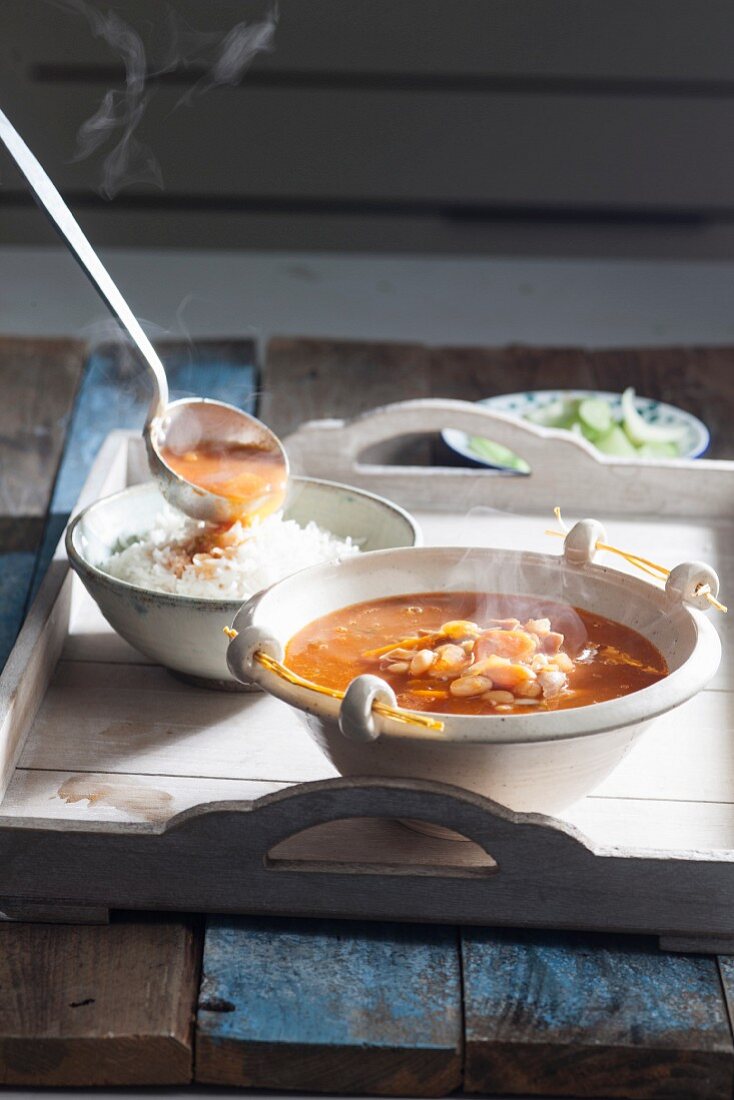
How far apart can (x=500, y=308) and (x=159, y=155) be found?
1.55 metres

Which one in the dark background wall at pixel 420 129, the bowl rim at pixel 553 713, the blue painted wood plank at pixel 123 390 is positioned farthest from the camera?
the dark background wall at pixel 420 129

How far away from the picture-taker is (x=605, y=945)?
1.21 meters

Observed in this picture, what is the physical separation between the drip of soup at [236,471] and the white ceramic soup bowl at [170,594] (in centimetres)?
8

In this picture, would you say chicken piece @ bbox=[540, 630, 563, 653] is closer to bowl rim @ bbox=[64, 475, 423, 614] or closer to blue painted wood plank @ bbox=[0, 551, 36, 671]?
bowl rim @ bbox=[64, 475, 423, 614]

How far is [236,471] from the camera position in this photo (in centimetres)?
173

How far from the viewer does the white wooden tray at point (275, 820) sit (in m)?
1.18

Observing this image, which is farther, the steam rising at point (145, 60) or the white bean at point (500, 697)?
the steam rising at point (145, 60)

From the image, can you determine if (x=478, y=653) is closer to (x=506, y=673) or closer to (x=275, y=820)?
(x=506, y=673)

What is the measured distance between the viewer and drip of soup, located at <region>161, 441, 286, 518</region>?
5.54ft

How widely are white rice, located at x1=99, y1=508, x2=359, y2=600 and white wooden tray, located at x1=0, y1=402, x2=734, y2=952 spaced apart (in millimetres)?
110

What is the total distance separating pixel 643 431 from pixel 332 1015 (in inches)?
64.5

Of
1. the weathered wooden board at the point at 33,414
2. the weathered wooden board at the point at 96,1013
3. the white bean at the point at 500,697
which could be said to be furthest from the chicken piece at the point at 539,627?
the weathered wooden board at the point at 33,414

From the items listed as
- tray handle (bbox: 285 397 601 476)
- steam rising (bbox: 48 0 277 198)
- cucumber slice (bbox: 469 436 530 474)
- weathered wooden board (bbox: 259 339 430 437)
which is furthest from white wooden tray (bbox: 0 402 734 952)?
steam rising (bbox: 48 0 277 198)

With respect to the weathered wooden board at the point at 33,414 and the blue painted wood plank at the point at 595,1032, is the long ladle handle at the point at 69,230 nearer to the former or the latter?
the weathered wooden board at the point at 33,414
